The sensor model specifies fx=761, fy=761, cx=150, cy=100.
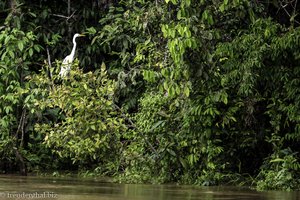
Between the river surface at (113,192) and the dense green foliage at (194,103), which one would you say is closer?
the river surface at (113,192)

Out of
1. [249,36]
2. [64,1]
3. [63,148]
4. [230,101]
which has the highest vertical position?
[64,1]

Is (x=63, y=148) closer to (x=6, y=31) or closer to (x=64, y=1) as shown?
(x=6, y=31)

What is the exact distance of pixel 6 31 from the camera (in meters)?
12.7

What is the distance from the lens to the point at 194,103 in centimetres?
1050

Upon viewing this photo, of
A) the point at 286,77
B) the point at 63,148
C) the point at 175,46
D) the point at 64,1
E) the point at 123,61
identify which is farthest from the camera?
the point at 64,1

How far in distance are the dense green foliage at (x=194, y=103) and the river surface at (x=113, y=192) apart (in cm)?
52

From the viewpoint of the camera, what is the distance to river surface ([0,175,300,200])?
803 centimetres

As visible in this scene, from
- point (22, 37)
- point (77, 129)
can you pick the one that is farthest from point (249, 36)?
point (22, 37)

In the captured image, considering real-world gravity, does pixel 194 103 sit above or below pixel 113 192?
above

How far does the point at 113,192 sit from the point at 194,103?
7.35 feet

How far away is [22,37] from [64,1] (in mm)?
1610

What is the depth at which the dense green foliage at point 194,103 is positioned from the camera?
9922 mm

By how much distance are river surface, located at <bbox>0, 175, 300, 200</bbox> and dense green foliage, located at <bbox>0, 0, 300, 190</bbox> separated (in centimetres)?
52

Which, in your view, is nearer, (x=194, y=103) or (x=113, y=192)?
(x=113, y=192)
